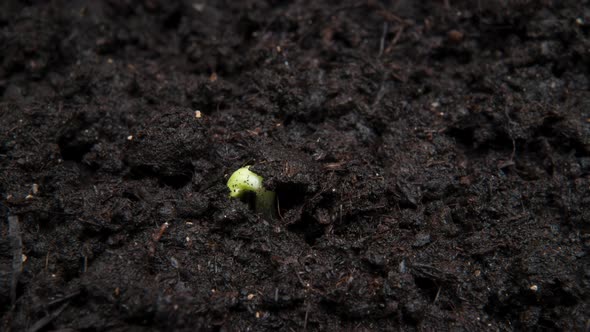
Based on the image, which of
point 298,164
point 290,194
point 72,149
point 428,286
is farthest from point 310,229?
point 72,149

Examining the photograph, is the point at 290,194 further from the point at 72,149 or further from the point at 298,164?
the point at 72,149

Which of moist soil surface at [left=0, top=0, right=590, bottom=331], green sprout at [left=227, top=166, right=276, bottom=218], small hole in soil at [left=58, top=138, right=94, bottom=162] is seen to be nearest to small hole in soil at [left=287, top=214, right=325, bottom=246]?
moist soil surface at [left=0, top=0, right=590, bottom=331]

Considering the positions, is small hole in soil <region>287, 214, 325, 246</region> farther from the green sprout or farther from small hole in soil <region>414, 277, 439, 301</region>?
small hole in soil <region>414, 277, 439, 301</region>

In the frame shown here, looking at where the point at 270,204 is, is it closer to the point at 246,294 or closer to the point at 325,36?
the point at 246,294

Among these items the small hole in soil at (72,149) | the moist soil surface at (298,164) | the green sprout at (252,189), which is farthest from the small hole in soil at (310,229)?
the small hole in soil at (72,149)

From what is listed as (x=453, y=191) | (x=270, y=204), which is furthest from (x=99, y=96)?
Answer: (x=453, y=191)

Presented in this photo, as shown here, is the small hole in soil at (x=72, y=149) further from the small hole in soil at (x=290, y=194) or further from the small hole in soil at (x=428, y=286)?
the small hole in soil at (x=428, y=286)
